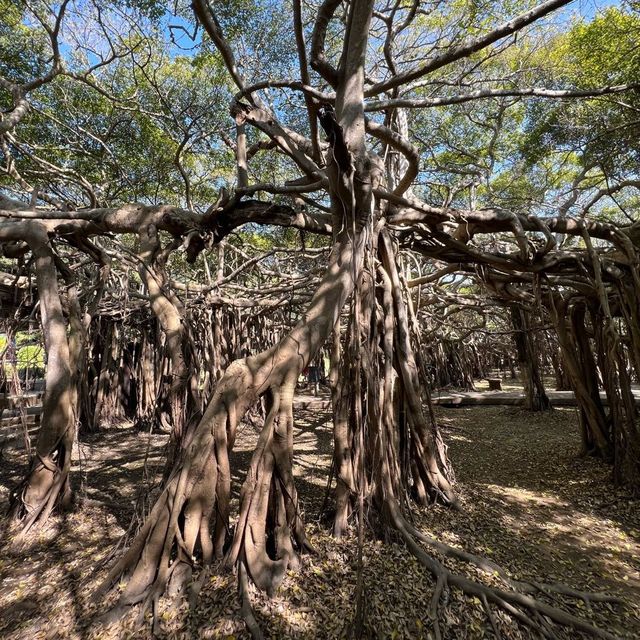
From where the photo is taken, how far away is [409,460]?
3.14 metres

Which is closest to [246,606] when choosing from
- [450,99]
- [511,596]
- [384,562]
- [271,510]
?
[271,510]

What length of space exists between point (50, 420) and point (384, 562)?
2.77 m

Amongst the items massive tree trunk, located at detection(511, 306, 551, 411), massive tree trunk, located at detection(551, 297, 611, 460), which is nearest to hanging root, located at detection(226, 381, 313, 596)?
massive tree trunk, located at detection(551, 297, 611, 460)

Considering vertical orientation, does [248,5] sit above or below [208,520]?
above

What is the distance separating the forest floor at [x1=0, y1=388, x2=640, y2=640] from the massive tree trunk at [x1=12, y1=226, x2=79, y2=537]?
8.4 inches

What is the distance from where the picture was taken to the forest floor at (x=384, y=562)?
184 centimetres

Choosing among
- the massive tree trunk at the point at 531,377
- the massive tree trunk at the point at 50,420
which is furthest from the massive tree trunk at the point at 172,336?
the massive tree trunk at the point at 531,377

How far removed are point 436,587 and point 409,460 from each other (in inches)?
46.0

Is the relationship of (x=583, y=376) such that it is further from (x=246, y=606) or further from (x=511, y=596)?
(x=246, y=606)

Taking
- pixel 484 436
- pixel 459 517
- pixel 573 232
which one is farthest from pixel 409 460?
pixel 484 436

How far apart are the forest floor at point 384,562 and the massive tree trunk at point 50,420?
0.70 feet

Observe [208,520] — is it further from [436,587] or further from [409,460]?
[409,460]

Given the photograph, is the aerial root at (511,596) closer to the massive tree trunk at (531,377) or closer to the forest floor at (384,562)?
the forest floor at (384,562)

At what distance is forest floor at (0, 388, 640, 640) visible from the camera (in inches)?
72.3
